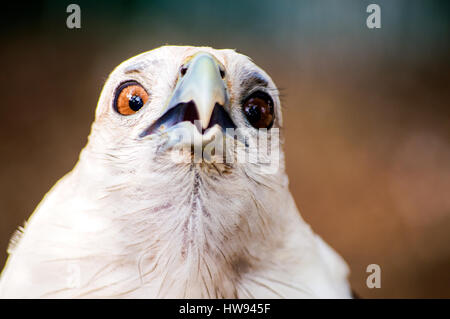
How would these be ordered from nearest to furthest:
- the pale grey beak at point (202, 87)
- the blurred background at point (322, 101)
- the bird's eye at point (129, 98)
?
1. the pale grey beak at point (202, 87)
2. the bird's eye at point (129, 98)
3. the blurred background at point (322, 101)

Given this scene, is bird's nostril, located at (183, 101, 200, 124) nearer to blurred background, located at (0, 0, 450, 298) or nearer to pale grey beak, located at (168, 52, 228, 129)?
pale grey beak, located at (168, 52, 228, 129)

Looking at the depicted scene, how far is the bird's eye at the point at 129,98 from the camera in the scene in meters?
0.75

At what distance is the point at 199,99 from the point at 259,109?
0.20m

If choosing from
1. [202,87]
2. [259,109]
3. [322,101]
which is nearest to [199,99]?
[202,87]

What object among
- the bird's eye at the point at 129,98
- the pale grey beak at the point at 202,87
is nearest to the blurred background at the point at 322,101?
the bird's eye at the point at 129,98

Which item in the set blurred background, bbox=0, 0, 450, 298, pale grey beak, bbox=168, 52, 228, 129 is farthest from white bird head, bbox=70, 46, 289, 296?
blurred background, bbox=0, 0, 450, 298

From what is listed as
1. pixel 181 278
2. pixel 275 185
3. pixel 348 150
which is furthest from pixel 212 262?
Answer: pixel 348 150

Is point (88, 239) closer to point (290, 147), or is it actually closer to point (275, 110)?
point (275, 110)

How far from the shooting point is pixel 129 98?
754mm

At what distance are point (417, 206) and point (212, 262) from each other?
983 millimetres

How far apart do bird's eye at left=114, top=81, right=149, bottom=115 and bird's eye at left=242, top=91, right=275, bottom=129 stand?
0.66 ft

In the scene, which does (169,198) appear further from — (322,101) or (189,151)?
(322,101)

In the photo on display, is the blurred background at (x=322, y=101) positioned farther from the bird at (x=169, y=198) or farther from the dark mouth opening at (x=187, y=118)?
the dark mouth opening at (x=187, y=118)
